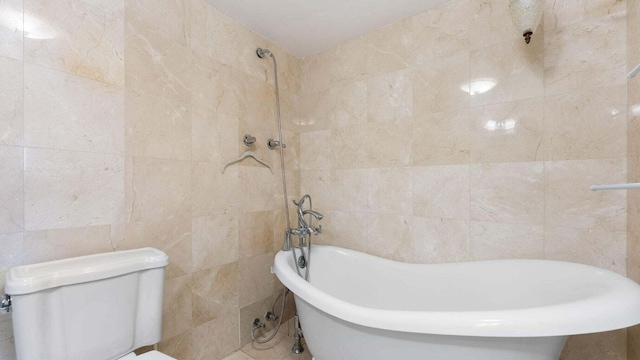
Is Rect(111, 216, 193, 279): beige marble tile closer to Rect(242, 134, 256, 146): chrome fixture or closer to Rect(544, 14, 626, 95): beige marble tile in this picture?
Rect(242, 134, 256, 146): chrome fixture

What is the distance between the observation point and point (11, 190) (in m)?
0.97

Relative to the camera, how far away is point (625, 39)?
3.80 ft

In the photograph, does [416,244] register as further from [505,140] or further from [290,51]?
[290,51]

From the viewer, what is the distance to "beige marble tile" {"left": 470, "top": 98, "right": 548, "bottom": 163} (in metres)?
1.33

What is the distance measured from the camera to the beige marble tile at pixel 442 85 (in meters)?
1.51

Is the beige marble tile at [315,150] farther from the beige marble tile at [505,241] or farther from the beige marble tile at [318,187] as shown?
the beige marble tile at [505,241]

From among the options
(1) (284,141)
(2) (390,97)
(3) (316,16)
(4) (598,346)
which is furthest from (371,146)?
(4) (598,346)

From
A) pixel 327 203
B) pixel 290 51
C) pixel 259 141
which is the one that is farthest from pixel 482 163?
pixel 290 51

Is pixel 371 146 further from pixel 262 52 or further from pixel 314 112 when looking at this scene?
pixel 262 52

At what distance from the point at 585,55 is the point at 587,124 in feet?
1.05

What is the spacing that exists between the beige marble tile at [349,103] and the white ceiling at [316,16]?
35 cm

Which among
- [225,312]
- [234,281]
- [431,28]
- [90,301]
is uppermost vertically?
[431,28]

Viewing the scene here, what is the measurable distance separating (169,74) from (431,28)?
5.00 feet

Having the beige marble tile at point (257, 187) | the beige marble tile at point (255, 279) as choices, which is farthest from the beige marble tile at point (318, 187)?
the beige marble tile at point (255, 279)
